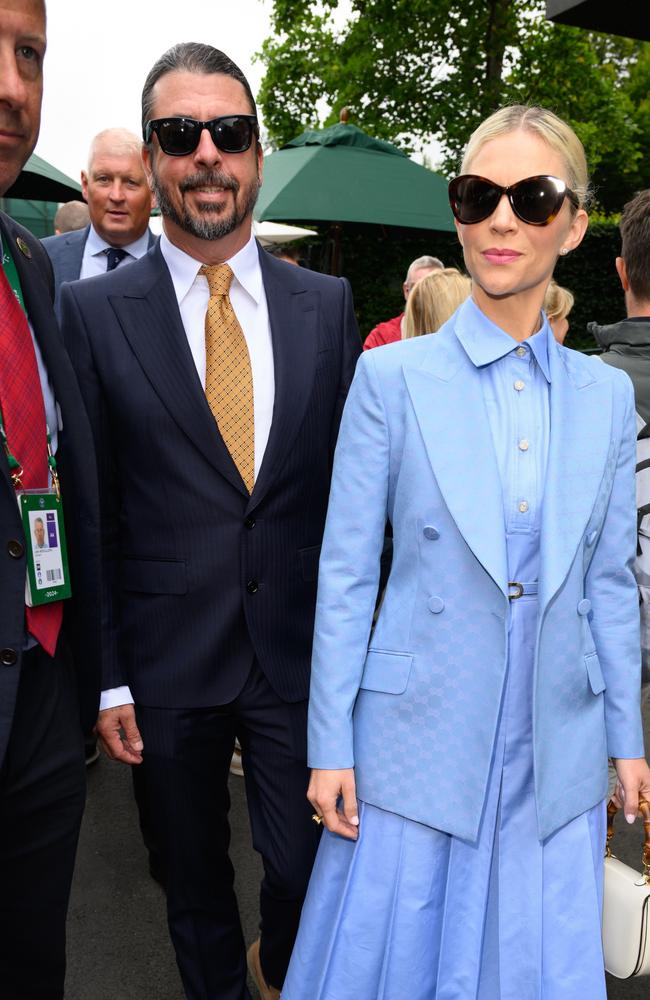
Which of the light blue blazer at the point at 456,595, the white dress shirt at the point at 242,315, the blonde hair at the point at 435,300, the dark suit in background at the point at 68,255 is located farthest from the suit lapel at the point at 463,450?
the dark suit in background at the point at 68,255

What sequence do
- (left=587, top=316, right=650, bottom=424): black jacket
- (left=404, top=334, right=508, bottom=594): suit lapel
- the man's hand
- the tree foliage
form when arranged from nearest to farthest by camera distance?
(left=404, top=334, right=508, bottom=594): suit lapel
the man's hand
(left=587, top=316, right=650, bottom=424): black jacket
the tree foliage

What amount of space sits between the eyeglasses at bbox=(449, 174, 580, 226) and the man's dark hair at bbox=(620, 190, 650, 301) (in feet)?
3.27

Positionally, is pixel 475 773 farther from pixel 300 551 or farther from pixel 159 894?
pixel 159 894

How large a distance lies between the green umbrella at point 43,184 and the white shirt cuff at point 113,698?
695 cm

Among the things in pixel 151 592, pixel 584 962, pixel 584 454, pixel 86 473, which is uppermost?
pixel 584 454

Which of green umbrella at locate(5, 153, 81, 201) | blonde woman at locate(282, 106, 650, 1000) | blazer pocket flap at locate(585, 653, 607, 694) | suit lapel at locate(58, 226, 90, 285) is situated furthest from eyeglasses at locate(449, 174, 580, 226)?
green umbrella at locate(5, 153, 81, 201)

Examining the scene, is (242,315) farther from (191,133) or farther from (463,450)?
(463,450)

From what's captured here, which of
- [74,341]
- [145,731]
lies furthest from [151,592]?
[74,341]

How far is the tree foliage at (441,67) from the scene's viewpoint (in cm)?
1728

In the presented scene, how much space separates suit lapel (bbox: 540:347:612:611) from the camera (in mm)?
1688

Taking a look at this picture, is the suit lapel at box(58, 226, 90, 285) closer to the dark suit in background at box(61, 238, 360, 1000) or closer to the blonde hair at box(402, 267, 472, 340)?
the blonde hair at box(402, 267, 472, 340)

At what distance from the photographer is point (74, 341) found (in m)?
2.15

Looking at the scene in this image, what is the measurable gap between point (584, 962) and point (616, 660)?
1.91 ft

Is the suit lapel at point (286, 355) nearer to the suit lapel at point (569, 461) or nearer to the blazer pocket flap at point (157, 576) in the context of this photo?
the blazer pocket flap at point (157, 576)
